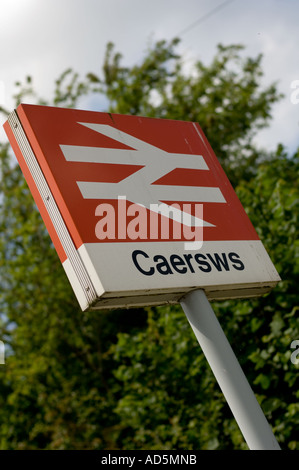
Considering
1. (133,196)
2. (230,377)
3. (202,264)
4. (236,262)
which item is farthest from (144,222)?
(230,377)

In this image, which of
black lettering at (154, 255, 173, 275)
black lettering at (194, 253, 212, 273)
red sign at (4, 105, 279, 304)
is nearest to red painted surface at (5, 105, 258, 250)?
red sign at (4, 105, 279, 304)

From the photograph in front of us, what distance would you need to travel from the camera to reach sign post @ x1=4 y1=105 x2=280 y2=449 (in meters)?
1.81

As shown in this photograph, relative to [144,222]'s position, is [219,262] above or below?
below

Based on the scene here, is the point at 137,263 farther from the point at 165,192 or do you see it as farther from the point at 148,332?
the point at 148,332

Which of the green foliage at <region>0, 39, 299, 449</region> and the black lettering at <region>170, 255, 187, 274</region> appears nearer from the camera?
the black lettering at <region>170, 255, 187, 274</region>

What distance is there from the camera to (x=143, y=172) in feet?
7.07

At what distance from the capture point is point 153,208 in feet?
6.68

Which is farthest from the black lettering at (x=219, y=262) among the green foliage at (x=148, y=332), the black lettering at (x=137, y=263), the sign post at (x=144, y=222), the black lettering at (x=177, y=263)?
the green foliage at (x=148, y=332)

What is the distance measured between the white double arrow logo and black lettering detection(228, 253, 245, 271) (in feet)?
0.47

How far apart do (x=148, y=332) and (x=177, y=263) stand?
12.3ft

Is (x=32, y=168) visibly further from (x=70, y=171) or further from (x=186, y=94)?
(x=186, y=94)

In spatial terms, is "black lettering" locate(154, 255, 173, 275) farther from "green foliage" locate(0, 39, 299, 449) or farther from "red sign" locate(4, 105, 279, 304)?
"green foliage" locate(0, 39, 299, 449)
